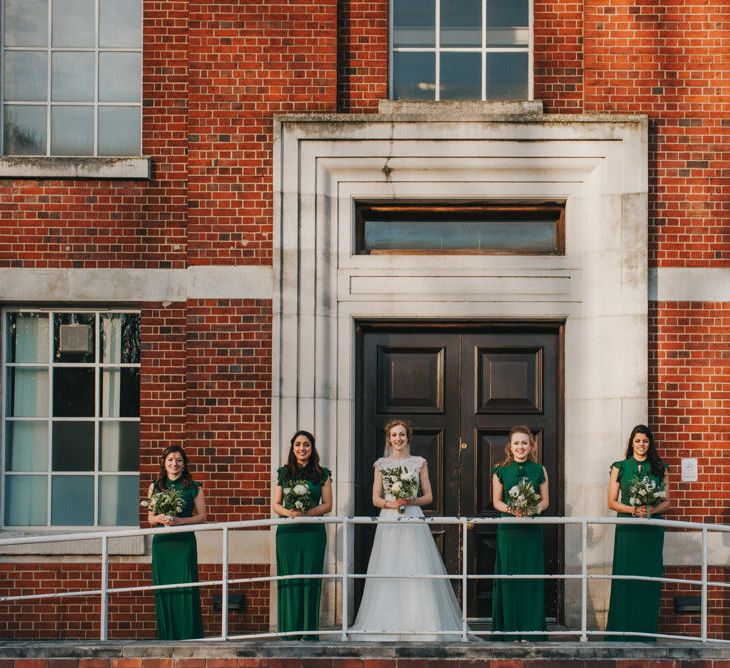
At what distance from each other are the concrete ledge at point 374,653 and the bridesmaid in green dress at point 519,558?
93 cm

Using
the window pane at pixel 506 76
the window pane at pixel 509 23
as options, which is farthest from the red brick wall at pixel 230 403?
the window pane at pixel 509 23

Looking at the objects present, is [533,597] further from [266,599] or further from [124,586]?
[124,586]

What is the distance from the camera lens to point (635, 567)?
10.0 m

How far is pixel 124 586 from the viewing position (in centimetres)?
1109

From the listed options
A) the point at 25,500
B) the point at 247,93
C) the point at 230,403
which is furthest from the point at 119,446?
the point at 247,93

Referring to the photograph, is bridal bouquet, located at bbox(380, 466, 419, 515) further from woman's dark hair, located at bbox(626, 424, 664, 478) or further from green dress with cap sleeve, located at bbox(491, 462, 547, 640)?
woman's dark hair, located at bbox(626, 424, 664, 478)

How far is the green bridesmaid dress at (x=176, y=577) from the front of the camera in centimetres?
995

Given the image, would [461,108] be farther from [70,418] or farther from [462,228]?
[70,418]

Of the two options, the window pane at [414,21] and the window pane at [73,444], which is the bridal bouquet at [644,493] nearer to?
the window pane at [414,21]

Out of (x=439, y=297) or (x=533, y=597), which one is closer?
(x=533, y=597)

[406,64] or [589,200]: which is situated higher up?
[406,64]

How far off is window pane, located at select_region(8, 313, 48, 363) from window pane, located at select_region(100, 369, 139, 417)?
0.62m

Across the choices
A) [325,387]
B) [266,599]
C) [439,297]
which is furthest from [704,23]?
[266,599]

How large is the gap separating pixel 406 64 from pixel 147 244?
2877mm
